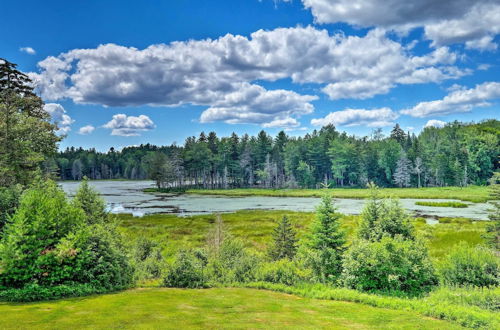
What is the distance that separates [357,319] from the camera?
12969 mm

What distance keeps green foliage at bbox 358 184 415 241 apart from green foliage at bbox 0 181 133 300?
1411 centimetres

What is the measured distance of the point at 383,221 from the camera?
2078 centimetres

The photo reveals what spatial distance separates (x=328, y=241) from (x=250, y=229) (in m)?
24.0

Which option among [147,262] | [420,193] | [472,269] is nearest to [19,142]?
[147,262]

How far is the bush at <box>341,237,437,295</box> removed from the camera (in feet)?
57.7

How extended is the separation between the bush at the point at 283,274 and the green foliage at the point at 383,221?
15.0 feet

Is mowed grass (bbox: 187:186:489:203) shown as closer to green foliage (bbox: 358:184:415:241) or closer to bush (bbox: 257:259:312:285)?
green foliage (bbox: 358:184:415:241)

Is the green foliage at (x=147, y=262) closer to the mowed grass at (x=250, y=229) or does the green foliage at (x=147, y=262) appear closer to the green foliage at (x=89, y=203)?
the mowed grass at (x=250, y=229)

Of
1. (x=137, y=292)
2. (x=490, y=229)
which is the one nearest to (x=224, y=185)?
(x=490, y=229)

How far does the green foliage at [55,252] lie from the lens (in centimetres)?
1471

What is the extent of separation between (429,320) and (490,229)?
67.7 feet

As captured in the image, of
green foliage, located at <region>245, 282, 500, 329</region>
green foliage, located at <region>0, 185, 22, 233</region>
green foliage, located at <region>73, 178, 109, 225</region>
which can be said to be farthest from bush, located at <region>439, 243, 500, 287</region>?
green foliage, located at <region>0, 185, 22, 233</region>

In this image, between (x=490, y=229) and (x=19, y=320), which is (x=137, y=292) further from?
(x=490, y=229)

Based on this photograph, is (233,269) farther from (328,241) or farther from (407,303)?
(407,303)
